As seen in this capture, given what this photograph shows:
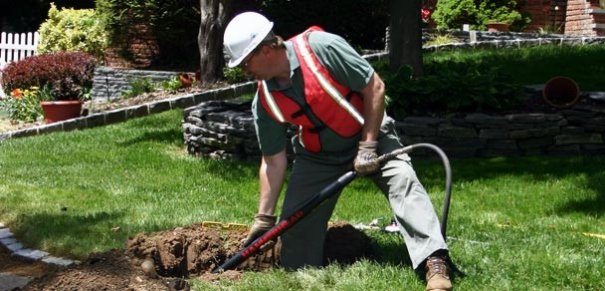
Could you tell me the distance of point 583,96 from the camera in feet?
28.6

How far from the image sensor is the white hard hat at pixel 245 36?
13.9ft

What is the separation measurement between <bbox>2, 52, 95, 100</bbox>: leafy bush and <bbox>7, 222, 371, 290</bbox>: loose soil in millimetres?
9971

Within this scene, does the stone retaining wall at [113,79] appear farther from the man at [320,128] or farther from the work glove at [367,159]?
the work glove at [367,159]

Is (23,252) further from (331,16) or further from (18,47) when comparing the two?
(18,47)

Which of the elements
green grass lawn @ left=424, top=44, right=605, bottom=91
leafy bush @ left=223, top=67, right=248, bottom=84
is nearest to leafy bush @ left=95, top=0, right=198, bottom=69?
leafy bush @ left=223, top=67, right=248, bottom=84

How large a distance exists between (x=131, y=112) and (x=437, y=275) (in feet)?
29.6

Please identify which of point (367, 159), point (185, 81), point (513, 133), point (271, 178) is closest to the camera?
point (367, 159)

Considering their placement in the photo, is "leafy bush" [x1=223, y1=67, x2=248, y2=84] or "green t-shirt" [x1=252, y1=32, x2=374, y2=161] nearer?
"green t-shirt" [x1=252, y1=32, x2=374, y2=161]

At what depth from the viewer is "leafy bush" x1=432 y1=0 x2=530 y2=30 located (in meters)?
16.6

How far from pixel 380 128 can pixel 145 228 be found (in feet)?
7.98

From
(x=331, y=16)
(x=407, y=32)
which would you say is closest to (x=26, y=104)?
(x=331, y=16)

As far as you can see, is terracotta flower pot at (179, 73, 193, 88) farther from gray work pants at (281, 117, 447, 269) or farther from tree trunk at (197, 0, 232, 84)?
gray work pants at (281, 117, 447, 269)

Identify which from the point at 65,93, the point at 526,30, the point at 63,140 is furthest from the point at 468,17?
the point at 63,140

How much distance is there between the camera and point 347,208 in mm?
6766
